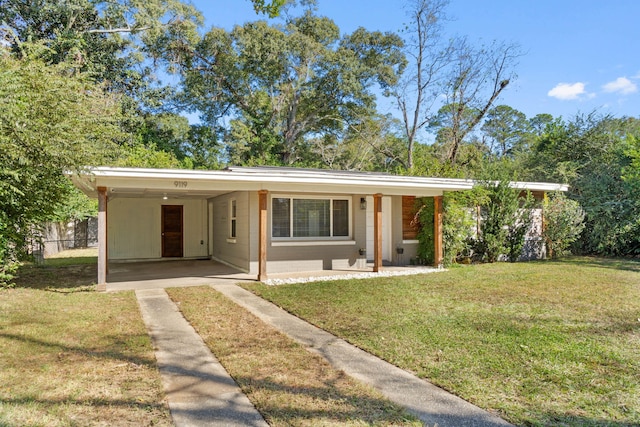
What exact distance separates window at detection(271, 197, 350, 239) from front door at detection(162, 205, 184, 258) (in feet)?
19.2

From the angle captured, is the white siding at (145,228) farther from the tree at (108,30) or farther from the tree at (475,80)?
the tree at (475,80)

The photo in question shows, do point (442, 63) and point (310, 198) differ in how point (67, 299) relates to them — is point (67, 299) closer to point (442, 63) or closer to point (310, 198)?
point (310, 198)

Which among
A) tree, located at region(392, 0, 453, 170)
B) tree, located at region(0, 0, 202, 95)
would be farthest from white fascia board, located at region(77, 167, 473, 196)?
tree, located at region(0, 0, 202, 95)

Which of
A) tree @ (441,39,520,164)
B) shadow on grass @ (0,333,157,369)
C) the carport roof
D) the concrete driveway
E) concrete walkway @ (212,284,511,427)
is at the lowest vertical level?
concrete walkway @ (212,284,511,427)

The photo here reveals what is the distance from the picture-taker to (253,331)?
5.00 metres

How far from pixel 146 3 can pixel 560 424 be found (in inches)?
931

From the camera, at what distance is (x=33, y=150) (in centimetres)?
714

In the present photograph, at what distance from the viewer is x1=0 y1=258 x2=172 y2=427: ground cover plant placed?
2.86 meters

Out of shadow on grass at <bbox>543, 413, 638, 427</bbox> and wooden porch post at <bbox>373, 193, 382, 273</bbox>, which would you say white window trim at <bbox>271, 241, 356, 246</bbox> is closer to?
wooden porch post at <bbox>373, 193, 382, 273</bbox>

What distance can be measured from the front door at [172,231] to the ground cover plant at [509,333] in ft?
24.3

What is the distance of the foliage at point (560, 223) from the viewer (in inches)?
504

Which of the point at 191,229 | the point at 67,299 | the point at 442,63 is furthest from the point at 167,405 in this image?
the point at 442,63

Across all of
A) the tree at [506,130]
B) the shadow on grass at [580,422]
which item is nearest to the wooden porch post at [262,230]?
the shadow on grass at [580,422]

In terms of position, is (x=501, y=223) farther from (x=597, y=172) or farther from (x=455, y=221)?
(x=597, y=172)
